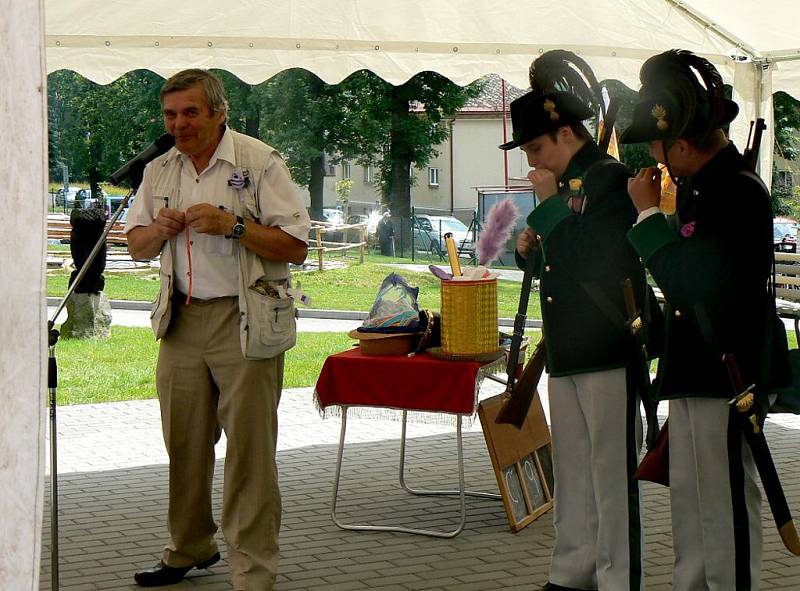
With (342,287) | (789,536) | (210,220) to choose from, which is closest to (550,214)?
(210,220)

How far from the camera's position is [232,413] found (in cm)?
449

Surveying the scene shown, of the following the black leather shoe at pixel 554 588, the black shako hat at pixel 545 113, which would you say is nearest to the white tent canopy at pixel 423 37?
the black shako hat at pixel 545 113

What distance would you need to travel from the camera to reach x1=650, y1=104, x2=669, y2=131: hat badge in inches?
136

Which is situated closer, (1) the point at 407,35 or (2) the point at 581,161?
(2) the point at 581,161

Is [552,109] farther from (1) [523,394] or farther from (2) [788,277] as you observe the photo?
(2) [788,277]

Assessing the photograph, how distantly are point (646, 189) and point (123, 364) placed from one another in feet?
30.4

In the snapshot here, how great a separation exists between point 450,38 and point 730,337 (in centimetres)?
385

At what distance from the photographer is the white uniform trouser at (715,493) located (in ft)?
11.4

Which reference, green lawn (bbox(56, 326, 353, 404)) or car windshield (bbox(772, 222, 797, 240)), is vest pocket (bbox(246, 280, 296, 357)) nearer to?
green lawn (bbox(56, 326, 353, 404))

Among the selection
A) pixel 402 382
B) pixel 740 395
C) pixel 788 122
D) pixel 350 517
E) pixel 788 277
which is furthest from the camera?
pixel 788 122

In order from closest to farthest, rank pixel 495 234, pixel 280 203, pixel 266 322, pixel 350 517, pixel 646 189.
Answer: pixel 646 189 → pixel 266 322 → pixel 280 203 → pixel 495 234 → pixel 350 517

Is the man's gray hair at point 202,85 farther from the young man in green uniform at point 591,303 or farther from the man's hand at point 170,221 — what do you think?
the young man in green uniform at point 591,303

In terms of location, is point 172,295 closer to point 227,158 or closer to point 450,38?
point 227,158

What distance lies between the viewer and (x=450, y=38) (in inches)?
270
